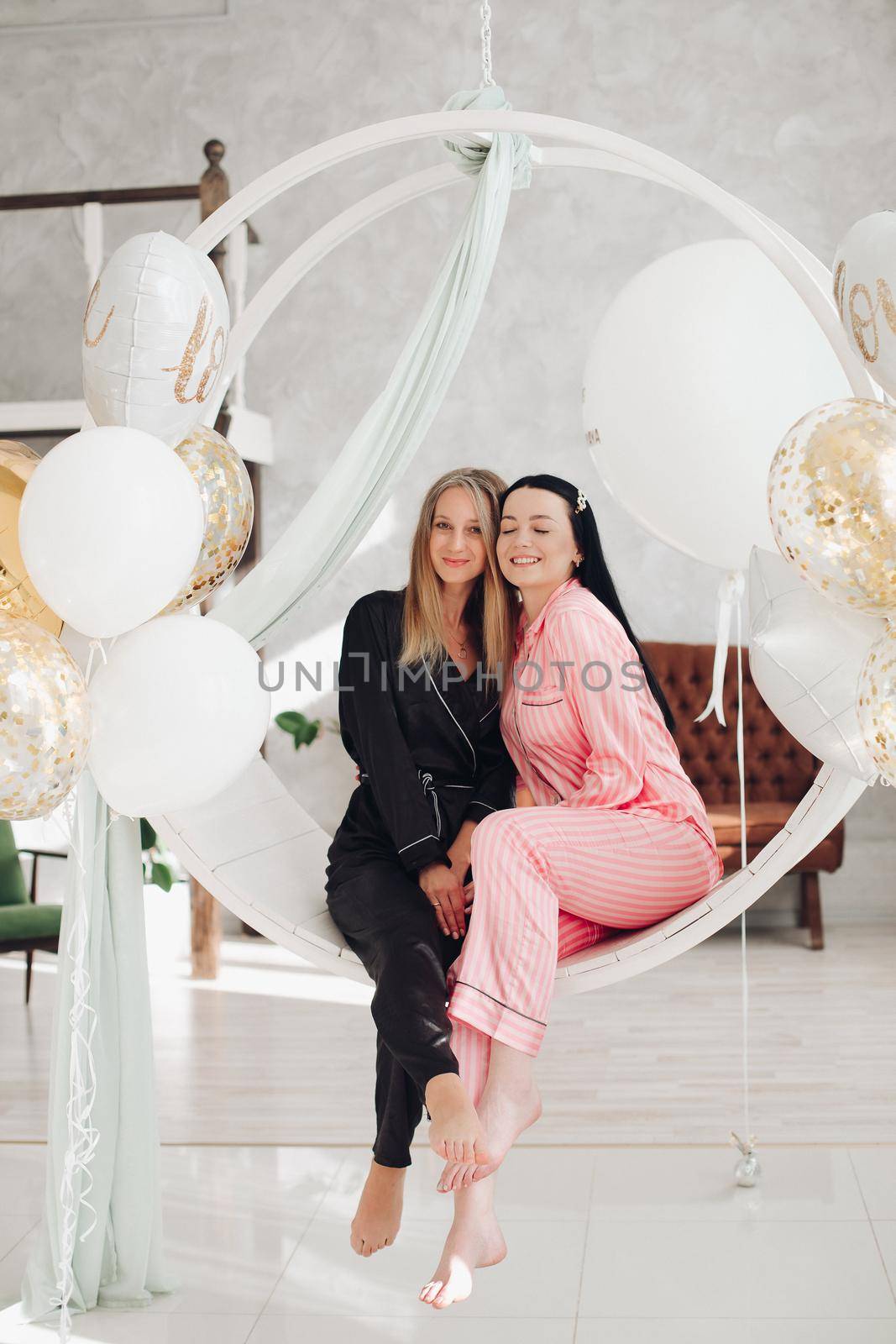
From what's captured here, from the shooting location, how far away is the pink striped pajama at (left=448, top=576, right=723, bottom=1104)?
202 centimetres

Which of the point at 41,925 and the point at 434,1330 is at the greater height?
the point at 41,925

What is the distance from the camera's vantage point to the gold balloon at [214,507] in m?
2.10

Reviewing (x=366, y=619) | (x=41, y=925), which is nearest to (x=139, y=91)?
(x=41, y=925)

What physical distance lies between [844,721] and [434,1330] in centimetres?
119

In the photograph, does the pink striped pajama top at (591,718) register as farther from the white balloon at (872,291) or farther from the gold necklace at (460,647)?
the white balloon at (872,291)

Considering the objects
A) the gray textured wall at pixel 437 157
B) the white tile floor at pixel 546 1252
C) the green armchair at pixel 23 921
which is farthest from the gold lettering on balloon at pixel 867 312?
the gray textured wall at pixel 437 157

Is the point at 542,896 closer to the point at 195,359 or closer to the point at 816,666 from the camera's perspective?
the point at 816,666

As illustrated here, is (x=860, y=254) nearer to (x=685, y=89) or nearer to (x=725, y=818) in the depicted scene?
(x=725, y=818)

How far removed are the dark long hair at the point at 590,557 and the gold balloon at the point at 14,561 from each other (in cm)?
82

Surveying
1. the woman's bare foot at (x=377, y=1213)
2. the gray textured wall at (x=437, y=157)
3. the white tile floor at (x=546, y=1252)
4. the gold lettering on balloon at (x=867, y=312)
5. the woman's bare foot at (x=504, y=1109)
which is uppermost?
the gray textured wall at (x=437, y=157)

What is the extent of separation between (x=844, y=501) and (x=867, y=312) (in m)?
0.25

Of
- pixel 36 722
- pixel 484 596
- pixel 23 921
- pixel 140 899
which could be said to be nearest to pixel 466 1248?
pixel 140 899

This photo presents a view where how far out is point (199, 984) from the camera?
4.59m

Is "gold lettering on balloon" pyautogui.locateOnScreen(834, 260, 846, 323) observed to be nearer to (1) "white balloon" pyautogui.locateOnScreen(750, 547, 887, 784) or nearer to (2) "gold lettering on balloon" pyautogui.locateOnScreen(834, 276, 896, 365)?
(2) "gold lettering on balloon" pyautogui.locateOnScreen(834, 276, 896, 365)
